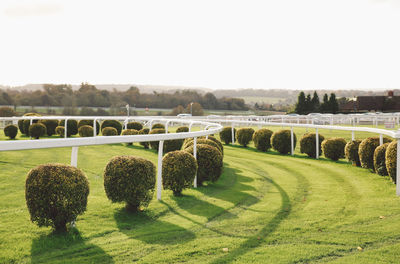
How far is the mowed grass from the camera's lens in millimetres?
4062

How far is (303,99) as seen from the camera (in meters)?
54.9

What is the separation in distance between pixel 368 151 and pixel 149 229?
321 inches

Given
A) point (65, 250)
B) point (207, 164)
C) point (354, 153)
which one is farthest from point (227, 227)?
point (354, 153)

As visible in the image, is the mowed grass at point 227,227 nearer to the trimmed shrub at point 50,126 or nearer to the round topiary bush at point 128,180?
the round topiary bush at point 128,180

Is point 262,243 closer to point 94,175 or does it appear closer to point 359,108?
point 94,175

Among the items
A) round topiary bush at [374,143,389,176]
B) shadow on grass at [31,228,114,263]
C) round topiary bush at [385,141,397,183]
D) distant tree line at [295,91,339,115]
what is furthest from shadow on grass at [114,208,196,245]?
distant tree line at [295,91,339,115]

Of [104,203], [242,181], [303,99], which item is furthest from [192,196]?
[303,99]

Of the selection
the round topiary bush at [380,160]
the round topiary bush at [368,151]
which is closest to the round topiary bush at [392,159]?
the round topiary bush at [380,160]

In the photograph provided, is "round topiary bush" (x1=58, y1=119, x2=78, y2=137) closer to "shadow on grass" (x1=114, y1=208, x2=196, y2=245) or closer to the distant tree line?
"shadow on grass" (x1=114, y1=208, x2=196, y2=245)

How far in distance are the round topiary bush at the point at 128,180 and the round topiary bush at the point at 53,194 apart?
854 mm

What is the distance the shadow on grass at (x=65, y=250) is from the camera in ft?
12.6

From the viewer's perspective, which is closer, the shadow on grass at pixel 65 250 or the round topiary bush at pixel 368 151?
the shadow on grass at pixel 65 250

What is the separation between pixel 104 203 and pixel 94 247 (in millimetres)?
1981

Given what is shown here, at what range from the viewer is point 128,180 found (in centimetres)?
522
